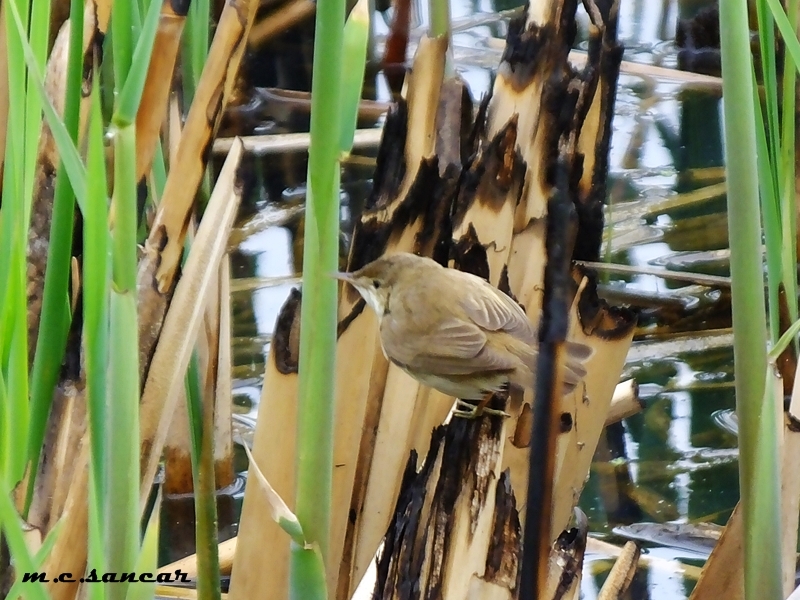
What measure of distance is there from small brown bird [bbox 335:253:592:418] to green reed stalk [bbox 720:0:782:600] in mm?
336

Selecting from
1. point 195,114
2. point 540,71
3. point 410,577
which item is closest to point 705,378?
point 540,71

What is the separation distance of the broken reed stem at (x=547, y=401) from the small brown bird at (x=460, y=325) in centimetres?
65

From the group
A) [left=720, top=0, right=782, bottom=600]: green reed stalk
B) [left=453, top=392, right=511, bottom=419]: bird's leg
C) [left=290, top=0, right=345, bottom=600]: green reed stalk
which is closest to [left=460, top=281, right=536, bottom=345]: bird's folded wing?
[left=453, top=392, right=511, bottom=419]: bird's leg

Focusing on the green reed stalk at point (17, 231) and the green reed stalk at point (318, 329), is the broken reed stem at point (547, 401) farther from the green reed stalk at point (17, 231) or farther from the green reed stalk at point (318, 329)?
the green reed stalk at point (17, 231)

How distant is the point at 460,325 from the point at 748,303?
0.60 metres

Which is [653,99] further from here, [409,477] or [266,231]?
[409,477]

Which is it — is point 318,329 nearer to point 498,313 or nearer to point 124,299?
point 124,299

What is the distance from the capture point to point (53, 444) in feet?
4.60

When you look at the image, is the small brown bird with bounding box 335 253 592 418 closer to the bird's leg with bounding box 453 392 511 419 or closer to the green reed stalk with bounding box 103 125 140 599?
the bird's leg with bounding box 453 392 511 419

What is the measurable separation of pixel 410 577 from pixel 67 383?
19.6 inches

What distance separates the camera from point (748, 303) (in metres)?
1.26

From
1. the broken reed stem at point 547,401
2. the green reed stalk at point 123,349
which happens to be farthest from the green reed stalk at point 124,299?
the broken reed stem at point 547,401

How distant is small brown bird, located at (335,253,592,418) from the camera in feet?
5.35

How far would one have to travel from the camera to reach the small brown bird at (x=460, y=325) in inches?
64.2
